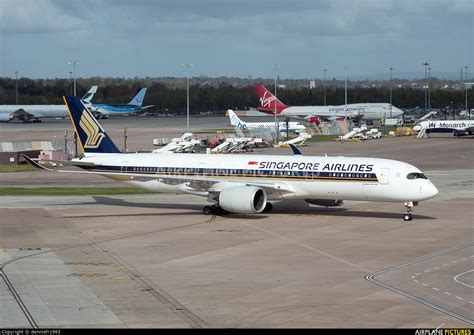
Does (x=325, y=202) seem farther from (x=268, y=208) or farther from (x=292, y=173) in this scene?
(x=292, y=173)

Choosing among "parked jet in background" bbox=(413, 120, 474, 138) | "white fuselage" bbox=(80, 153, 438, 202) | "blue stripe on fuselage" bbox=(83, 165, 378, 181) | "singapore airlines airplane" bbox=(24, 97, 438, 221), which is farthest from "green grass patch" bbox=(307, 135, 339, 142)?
A: "blue stripe on fuselage" bbox=(83, 165, 378, 181)

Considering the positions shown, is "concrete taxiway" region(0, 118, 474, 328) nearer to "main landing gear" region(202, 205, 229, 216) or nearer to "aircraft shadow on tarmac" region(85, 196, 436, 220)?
"aircraft shadow on tarmac" region(85, 196, 436, 220)

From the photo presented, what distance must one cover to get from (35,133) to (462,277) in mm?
134728

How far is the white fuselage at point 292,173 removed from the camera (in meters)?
52.6

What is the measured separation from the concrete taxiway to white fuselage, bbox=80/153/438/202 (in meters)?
1.87

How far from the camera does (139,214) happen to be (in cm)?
5844

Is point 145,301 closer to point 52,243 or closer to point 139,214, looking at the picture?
point 52,243

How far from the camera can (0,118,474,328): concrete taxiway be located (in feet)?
101

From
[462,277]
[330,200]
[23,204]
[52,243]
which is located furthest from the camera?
[23,204]

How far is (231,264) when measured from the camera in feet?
133

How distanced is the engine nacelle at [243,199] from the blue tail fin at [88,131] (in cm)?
1138

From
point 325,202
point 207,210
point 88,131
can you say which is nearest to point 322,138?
point 88,131

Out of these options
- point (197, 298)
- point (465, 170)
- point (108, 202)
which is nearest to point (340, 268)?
point (197, 298)

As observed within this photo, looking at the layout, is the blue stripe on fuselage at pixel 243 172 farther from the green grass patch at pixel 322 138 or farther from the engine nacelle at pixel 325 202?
the green grass patch at pixel 322 138
